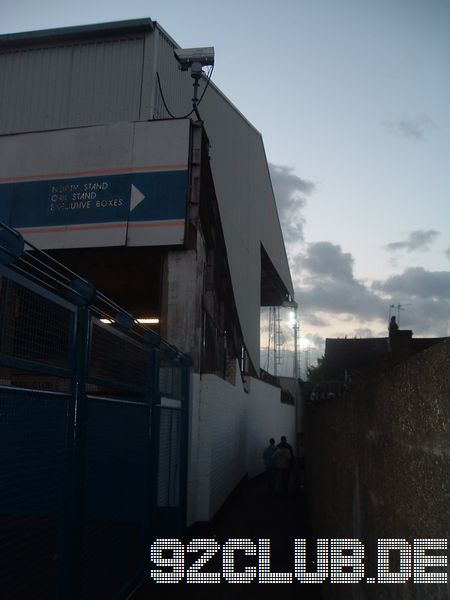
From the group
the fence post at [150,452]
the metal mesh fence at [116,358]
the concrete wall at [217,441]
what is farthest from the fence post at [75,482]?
the concrete wall at [217,441]

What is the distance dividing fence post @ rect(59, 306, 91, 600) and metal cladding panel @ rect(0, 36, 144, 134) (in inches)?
448

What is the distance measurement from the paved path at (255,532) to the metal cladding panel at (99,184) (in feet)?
19.7

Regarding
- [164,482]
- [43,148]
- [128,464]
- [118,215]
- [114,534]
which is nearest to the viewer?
[114,534]

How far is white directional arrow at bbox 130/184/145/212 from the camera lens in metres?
12.2

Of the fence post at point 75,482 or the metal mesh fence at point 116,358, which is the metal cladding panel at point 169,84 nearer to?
the metal mesh fence at point 116,358

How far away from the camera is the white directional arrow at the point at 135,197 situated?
1225 cm

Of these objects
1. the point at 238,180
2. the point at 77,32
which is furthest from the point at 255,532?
the point at 238,180

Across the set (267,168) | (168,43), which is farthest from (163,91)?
(267,168)

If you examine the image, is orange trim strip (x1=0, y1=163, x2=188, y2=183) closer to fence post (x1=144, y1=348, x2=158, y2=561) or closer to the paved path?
fence post (x1=144, y1=348, x2=158, y2=561)

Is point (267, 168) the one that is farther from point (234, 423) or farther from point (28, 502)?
point (28, 502)

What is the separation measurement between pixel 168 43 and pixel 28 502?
47.9 ft

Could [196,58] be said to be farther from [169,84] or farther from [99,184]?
[99,184]

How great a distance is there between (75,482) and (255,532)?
721 centimetres

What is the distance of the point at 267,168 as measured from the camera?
30500 millimetres
